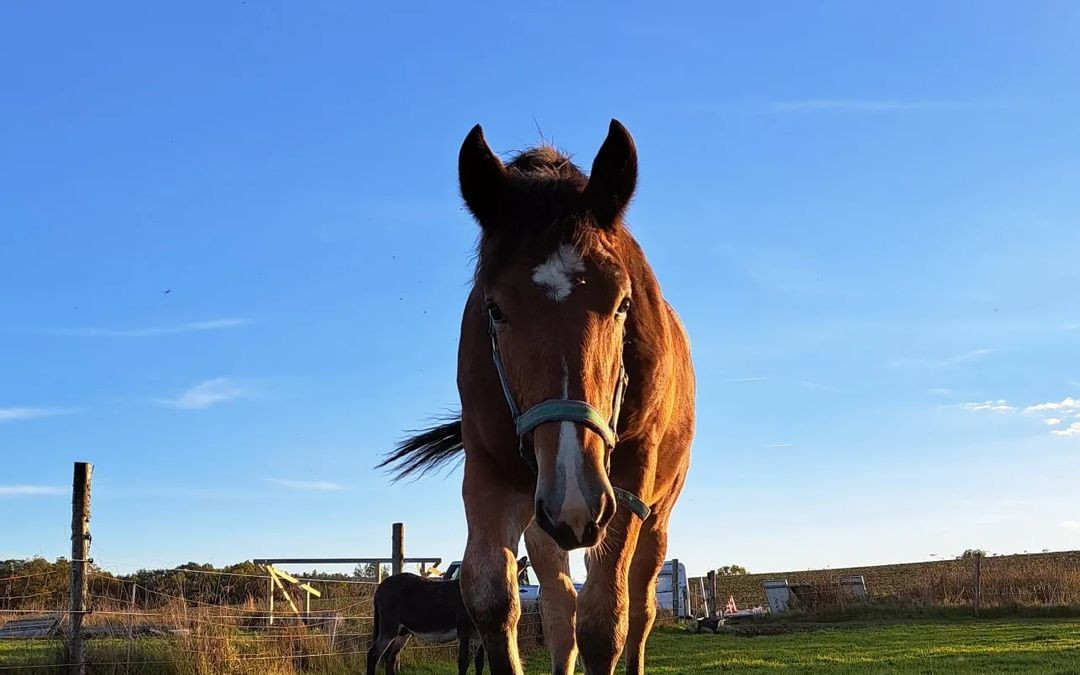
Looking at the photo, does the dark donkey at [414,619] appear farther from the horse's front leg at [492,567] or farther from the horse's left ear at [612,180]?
the horse's left ear at [612,180]

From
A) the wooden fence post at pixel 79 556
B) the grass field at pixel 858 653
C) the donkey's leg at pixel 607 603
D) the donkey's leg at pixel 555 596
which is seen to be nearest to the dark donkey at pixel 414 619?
the grass field at pixel 858 653

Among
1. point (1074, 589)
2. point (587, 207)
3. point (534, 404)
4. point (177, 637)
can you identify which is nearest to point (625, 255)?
point (587, 207)

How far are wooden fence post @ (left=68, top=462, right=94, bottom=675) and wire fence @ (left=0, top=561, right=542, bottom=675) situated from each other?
187 millimetres

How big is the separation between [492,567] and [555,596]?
4.49 feet

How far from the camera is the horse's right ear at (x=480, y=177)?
305 cm

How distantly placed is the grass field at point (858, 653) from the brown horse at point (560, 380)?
7.65m

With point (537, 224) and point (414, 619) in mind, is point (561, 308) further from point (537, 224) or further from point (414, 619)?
point (414, 619)

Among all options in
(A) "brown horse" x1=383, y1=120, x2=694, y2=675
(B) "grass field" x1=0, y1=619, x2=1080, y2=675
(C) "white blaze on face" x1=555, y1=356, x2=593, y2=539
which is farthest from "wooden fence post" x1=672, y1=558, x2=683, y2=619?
(C) "white blaze on face" x1=555, y1=356, x2=593, y2=539

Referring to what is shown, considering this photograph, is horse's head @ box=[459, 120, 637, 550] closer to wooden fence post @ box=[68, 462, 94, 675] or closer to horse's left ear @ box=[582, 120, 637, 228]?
horse's left ear @ box=[582, 120, 637, 228]

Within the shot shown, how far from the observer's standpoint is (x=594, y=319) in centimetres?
271

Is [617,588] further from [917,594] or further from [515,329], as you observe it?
[917,594]

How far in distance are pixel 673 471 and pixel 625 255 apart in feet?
4.75

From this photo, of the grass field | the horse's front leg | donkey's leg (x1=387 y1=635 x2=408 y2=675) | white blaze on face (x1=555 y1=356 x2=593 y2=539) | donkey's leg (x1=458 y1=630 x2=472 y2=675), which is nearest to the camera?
white blaze on face (x1=555 y1=356 x2=593 y2=539)

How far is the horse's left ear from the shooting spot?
3.07 m
